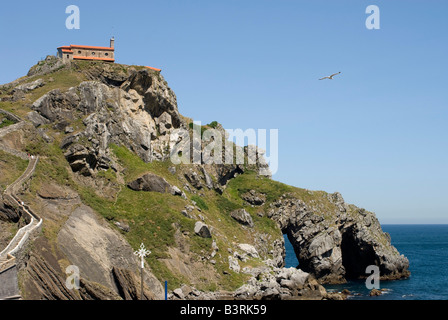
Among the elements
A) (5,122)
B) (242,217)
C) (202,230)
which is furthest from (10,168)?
(242,217)

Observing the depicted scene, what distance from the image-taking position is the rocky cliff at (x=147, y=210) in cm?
6034

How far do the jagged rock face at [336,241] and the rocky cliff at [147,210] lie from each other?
0.84 ft

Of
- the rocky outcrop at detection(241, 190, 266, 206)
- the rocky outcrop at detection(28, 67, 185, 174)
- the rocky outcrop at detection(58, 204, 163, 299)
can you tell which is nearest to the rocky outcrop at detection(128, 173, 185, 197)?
the rocky outcrop at detection(28, 67, 185, 174)

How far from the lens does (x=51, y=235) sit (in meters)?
56.1

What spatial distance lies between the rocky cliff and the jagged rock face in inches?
10.0

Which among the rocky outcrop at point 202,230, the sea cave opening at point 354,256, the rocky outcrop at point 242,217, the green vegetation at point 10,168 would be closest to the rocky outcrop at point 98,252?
the green vegetation at point 10,168

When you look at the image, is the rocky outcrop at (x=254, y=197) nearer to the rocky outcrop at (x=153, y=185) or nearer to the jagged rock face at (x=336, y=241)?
the jagged rock face at (x=336, y=241)

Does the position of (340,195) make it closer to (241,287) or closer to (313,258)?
(313,258)

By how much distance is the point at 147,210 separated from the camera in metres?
76.0

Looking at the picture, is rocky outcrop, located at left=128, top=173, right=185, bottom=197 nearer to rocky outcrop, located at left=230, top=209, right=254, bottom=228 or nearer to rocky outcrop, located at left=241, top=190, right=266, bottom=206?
rocky outcrop, located at left=230, top=209, right=254, bottom=228

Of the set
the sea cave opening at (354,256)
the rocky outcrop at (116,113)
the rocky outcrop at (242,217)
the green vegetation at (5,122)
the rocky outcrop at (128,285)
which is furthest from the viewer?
the sea cave opening at (354,256)

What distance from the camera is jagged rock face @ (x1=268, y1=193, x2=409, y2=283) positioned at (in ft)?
324
